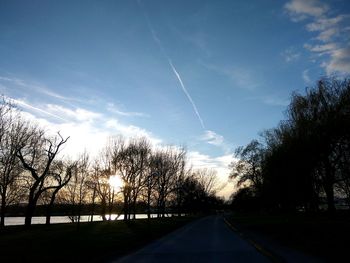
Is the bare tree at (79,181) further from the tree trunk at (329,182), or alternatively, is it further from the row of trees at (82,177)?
the tree trunk at (329,182)

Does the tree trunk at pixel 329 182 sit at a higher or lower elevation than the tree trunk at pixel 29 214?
higher

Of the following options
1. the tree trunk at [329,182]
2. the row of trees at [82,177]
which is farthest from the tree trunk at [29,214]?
the tree trunk at [329,182]

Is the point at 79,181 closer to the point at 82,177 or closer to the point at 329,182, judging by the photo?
the point at 82,177

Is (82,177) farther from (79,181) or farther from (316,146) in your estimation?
(316,146)

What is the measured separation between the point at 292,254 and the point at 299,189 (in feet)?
84.7

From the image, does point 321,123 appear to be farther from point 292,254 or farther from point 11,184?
point 11,184

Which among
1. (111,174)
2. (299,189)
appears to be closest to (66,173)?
(111,174)

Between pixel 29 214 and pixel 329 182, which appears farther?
pixel 29 214

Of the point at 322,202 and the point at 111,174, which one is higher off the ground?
the point at 111,174

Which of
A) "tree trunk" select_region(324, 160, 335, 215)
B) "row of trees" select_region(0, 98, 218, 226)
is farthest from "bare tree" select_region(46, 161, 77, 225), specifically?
"tree trunk" select_region(324, 160, 335, 215)

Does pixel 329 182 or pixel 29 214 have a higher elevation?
pixel 329 182

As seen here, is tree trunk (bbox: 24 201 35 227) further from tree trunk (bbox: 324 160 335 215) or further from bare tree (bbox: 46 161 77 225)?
tree trunk (bbox: 324 160 335 215)

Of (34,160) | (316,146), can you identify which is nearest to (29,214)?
(34,160)

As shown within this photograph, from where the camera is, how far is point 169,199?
8925cm
